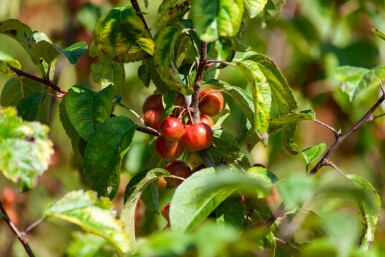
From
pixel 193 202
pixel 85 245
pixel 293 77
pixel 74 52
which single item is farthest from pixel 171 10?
pixel 293 77

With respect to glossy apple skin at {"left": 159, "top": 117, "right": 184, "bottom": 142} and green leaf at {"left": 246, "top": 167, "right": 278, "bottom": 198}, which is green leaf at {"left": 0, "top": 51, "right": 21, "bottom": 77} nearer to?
glossy apple skin at {"left": 159, "top": 117, "right": 184, "bottom": 142}

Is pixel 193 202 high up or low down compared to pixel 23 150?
down

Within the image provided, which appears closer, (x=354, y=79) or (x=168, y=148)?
(x=168, y=148)

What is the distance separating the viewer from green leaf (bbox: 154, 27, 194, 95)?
3.57 feet

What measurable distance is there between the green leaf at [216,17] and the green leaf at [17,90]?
46cm

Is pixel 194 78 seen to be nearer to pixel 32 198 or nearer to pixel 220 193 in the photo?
pixel 220 193

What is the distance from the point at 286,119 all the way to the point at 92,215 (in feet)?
1.20

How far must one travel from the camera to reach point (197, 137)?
3.70 feet

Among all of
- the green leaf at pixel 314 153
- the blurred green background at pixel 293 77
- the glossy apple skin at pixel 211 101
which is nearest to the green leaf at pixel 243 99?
the glossy apple skin at pixel 211 101

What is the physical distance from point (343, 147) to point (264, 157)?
0.41m

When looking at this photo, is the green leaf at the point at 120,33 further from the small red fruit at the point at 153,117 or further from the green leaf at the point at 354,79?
the green leaf at the point at 354,79

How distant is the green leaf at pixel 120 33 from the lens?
1.18 metres

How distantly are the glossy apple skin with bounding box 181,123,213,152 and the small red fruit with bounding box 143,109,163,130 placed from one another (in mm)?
83

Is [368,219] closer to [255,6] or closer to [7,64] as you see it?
[255,6]
